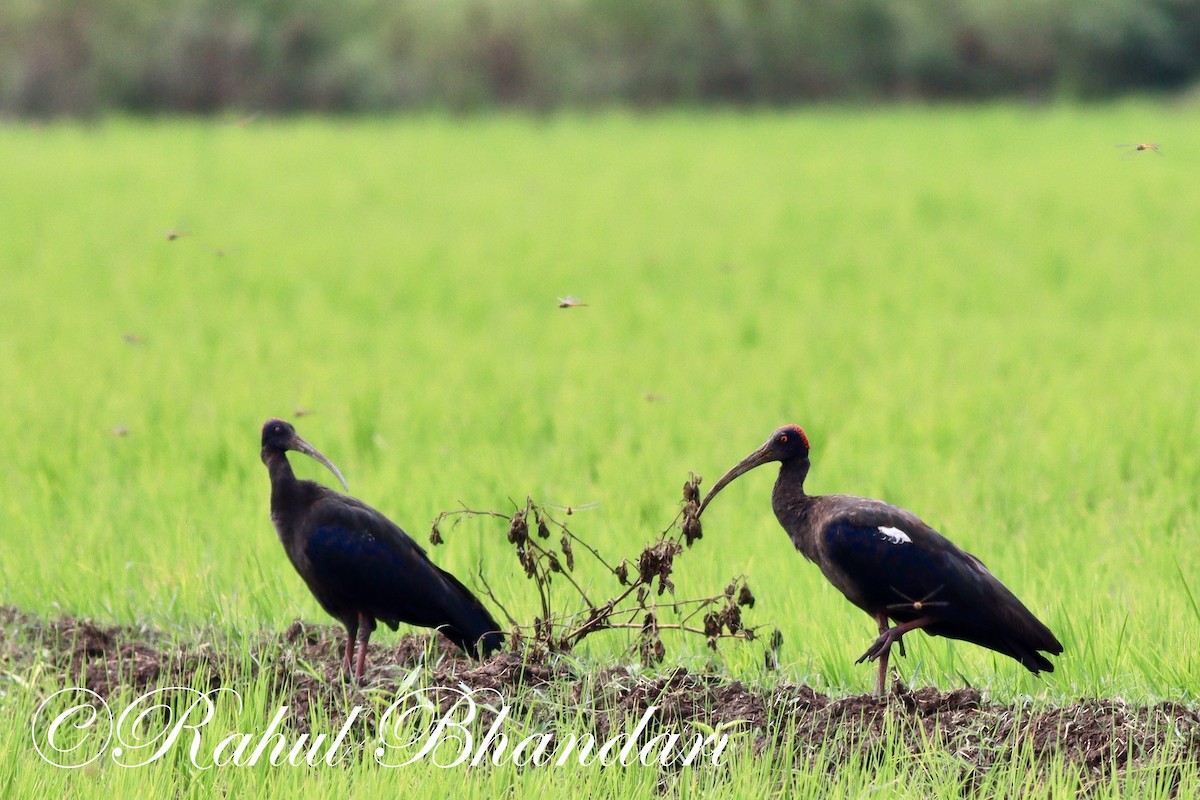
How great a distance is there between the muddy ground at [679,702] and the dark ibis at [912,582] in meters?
0.17

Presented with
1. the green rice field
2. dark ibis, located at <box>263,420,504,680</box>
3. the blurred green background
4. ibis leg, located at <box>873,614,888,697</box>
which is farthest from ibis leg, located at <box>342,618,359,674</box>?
the blurred green background

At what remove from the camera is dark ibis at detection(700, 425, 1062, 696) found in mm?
3799

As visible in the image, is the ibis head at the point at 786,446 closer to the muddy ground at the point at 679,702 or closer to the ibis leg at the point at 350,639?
the muddy ground at the point at 679,702

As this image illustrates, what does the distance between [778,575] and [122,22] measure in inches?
1168

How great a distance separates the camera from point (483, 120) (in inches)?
1126

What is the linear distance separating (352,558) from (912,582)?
1385mm

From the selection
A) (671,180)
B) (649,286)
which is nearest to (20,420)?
(649,286)

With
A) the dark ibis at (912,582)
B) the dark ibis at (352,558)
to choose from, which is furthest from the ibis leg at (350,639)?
the dark ibis at (912,582)

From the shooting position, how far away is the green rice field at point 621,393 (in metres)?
4.38

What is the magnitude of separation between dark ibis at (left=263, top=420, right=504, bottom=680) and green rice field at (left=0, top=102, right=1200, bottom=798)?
16.2 inches

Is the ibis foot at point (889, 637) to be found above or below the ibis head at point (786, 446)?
below

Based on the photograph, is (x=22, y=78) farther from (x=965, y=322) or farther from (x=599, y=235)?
(x=965, y=322)

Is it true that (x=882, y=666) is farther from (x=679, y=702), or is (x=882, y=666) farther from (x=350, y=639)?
(x=350, y=639)

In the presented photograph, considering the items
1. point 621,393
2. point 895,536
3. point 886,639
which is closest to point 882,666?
point 886,639
